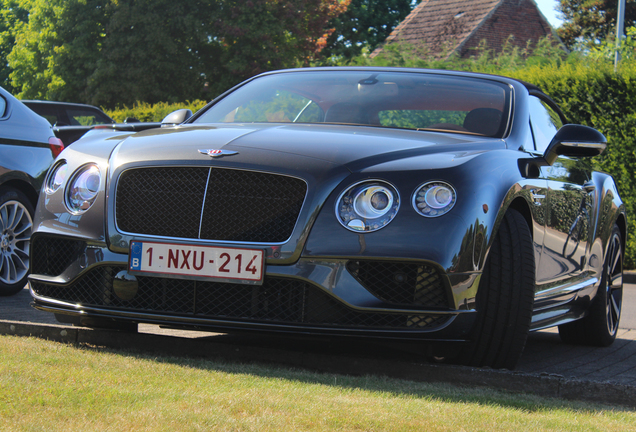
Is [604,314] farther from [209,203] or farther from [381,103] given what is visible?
[209,203]

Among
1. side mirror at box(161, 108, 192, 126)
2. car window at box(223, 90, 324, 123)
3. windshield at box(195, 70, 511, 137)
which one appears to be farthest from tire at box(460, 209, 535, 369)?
side mirror at box(161, 108, 192, 126)

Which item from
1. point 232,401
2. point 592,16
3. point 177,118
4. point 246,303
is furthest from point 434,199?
point 592,16

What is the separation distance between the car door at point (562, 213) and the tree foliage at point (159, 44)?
3264 centimetres

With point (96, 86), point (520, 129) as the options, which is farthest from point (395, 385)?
point (96, 86)

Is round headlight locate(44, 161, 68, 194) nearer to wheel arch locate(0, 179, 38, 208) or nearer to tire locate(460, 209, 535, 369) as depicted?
tire locate(460, 209, 535, 369)

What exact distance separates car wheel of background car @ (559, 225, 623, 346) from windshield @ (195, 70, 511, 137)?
67.6 inches

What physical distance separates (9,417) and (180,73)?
37.0 meters

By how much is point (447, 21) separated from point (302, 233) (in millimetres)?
34491

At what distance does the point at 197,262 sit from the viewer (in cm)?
364

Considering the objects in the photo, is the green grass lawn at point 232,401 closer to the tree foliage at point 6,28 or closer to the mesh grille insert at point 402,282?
the mesh grille insert at point 402,282

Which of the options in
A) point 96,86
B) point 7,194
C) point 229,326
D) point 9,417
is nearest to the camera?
point 9,417

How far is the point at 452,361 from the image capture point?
12.9 ft

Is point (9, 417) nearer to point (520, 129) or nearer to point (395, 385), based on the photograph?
point (395, 385)

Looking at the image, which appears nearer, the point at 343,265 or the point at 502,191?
the point at 343,265
